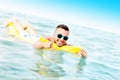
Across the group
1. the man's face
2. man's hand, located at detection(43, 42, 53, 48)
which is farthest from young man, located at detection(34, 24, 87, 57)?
man's hand, located at detection(43, 42, 53, 48)

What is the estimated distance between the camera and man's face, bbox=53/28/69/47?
8867 millimetres

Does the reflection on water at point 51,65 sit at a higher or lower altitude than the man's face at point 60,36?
lower

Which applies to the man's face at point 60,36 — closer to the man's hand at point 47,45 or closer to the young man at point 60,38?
the young man at point 60,38

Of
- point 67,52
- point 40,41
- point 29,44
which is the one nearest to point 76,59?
point 67,52

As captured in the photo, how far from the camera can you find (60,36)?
29.0 ft

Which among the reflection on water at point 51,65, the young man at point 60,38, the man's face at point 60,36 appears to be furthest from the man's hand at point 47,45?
the man's face at point 60,36

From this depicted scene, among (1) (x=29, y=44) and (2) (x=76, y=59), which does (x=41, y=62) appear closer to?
(2) (x=76, y=59)

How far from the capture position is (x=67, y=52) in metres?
9.69

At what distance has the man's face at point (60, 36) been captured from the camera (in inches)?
349

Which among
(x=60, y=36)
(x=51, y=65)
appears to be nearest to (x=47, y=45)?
(x=60, y=36)

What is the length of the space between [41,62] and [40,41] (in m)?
1.65

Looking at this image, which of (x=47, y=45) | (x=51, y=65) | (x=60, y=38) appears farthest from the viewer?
(x=60, y=38)

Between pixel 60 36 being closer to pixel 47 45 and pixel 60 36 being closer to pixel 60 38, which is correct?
pixel 60 38

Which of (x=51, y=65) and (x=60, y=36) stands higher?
(x=60, y=36)
